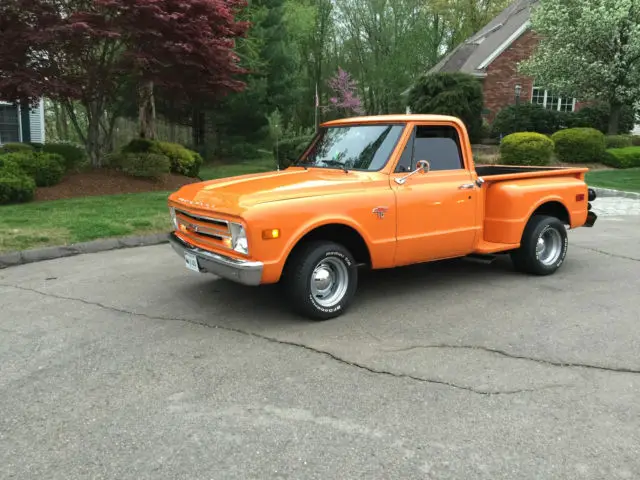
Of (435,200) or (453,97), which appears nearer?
(435,200)

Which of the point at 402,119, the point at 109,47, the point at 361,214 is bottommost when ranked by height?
the point at 361,214

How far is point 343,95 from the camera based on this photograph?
3588 cm

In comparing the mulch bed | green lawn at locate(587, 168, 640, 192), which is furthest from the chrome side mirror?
green lawn at locate(587, 168, 640, 192)

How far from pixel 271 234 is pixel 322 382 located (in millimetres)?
1323

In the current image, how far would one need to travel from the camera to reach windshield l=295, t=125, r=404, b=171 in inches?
219

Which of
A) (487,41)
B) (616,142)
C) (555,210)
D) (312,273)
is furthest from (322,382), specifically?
(487,41)

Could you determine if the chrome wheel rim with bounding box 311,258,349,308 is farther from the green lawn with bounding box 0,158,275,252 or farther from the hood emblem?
the green lawn with bounding box 0,158,275,252

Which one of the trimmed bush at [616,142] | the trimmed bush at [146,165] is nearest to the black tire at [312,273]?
the trimmed bush at [146,165]

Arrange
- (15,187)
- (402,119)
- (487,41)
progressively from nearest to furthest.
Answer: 1. (402,119)
2. (15,187)
3. (487,41)

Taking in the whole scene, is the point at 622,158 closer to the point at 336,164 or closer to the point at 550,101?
the point at 550,101

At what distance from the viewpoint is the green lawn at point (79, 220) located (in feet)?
26.6

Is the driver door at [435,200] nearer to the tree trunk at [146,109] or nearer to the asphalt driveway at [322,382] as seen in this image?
the asphalt driveway at [322,382]

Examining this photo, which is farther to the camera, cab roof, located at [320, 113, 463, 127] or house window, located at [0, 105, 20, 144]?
house window, located at [0, 105, 20, 144]

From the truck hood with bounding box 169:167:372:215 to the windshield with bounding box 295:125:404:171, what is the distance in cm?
15
